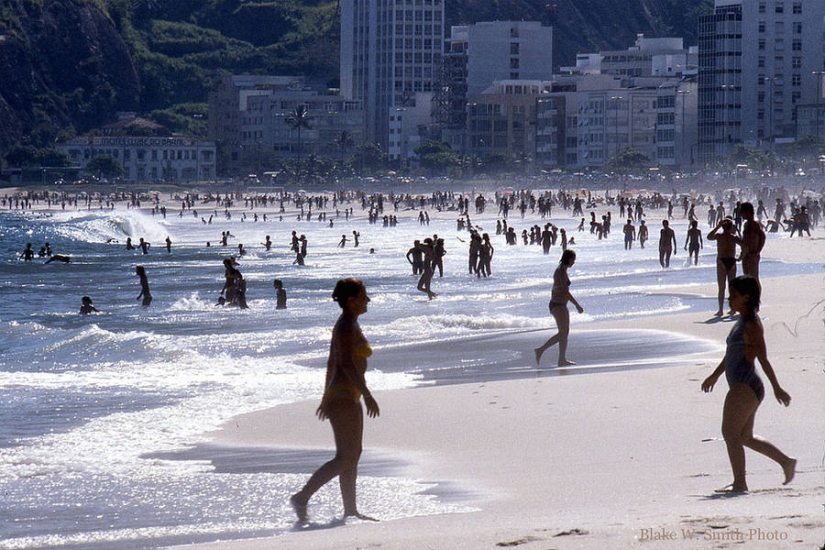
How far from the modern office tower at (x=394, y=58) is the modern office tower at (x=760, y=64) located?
49168 millimetres

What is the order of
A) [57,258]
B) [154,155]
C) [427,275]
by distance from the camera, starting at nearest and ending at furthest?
[427,275] < [57,258] < [154,155]

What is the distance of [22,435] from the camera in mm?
10547

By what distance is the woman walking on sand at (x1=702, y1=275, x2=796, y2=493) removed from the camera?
6.75 meters

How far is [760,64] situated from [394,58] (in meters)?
57.5

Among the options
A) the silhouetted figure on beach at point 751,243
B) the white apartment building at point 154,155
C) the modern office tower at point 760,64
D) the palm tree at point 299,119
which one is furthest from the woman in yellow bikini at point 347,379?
the palm tree at point 299,119

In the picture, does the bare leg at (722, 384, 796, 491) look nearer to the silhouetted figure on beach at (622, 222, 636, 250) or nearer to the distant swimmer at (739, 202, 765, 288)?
the distant swimmer at (739, 202, 765, 288)

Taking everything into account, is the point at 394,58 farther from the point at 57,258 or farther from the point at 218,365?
the point at 218,365

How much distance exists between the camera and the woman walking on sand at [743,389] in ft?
22.1

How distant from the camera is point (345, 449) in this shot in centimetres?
693

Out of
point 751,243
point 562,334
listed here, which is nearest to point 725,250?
point 751,243

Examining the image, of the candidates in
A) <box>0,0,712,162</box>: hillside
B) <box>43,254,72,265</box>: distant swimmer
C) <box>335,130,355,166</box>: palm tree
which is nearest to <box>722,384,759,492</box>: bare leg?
<box>43,254,72,265</box>: distant swimmer

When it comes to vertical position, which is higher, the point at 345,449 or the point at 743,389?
the point at 743,389

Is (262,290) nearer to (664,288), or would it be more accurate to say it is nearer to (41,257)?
(664,288)

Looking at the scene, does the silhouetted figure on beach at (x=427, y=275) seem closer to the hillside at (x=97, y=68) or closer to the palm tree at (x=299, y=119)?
the palm tree at (x=299, y=119)
